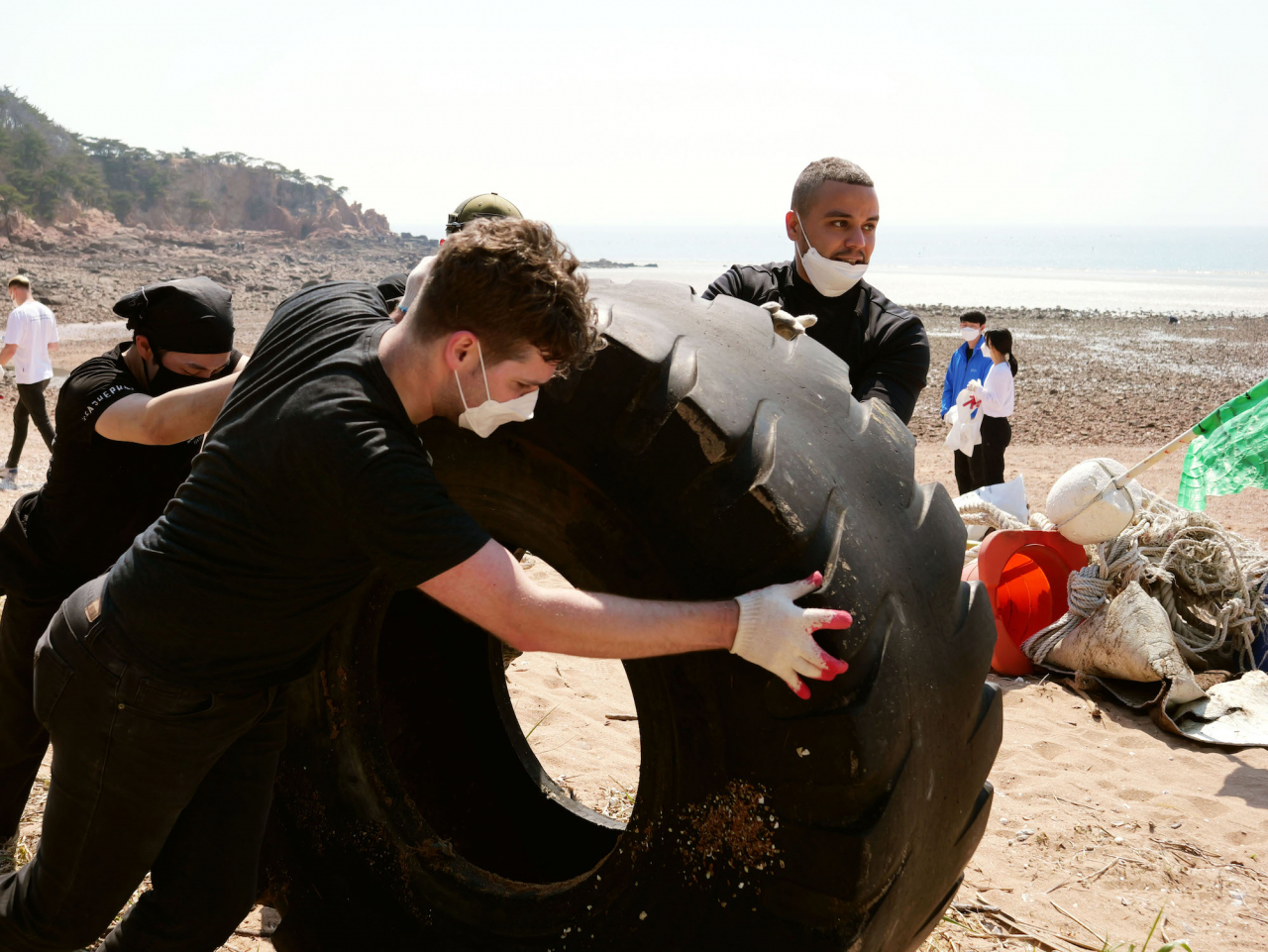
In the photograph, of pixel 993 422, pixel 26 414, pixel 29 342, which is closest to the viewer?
pixel 993 422

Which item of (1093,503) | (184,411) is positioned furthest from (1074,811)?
(184,411)

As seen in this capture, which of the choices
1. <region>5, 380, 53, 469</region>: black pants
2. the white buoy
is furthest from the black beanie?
<region>5, 380, 53, 469</region>: black pants

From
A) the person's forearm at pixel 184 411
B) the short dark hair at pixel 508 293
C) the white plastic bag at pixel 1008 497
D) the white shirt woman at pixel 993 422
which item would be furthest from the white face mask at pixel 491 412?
the white shirt woman at pixel 993 422

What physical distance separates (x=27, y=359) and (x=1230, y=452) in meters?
9.84

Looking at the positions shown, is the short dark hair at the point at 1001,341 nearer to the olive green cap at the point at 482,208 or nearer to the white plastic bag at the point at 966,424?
the white plastic bag at the point at 966,424

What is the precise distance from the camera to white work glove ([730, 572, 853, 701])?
6.50 ft

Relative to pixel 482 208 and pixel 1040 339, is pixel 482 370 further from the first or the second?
pixel 1040 339

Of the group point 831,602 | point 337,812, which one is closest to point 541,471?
point 831,602

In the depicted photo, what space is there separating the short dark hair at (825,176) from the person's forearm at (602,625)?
2.18 meters

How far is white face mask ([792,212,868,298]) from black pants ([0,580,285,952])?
7.42 feet

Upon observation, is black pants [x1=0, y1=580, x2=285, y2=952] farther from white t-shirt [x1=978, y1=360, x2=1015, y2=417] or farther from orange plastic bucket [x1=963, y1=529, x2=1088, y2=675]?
white t-shirt [x1=978, y1=360, x2=1015, y2=417]

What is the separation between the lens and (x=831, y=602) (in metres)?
2.04

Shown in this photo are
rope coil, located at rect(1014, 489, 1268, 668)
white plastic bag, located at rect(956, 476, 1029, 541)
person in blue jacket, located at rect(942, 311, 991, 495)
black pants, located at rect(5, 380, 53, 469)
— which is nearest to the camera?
rope coil, located at rect(1014, 489, 1268, 668)

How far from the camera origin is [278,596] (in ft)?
7.09
